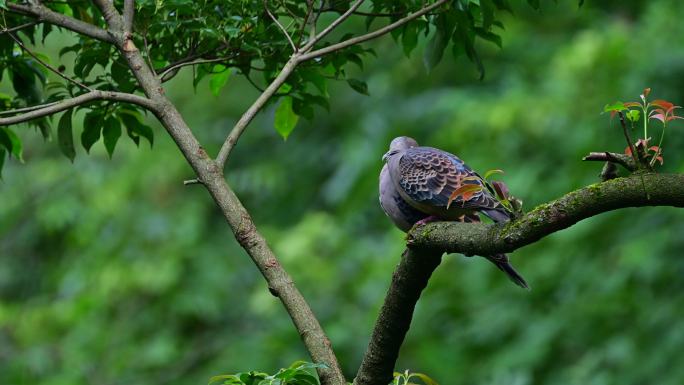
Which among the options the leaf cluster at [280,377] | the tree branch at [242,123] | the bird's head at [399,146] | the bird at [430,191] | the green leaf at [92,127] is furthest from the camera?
the bird's head at [399,146]

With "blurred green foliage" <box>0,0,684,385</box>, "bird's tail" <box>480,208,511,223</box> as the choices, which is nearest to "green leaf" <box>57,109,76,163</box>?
"bird's tail" <box>480,208,511,223</box>

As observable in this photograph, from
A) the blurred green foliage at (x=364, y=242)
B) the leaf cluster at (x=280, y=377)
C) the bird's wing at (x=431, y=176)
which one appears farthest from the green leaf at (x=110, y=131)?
the blurred green foliage at (x=364, y=242)

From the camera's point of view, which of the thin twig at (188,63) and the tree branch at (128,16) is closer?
the tree branch at (128,16)

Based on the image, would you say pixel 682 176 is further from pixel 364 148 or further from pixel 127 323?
pixel 127 323

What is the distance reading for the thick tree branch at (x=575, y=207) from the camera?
224 centimetres

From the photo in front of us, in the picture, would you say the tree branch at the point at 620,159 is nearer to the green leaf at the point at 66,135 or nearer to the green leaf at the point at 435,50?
the green leaf at the point at 435,50

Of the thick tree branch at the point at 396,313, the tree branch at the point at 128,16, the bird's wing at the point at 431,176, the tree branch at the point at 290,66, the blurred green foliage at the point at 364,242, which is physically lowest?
the blurred green foliage at the point at 364,242

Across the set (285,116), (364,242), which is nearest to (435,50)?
(285,116)

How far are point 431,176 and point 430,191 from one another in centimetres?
9

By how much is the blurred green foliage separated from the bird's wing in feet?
10.3

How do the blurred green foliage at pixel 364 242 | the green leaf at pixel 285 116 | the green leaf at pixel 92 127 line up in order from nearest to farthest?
1. the green leaf at pixel 92 127
2. the green leaf at pixel 285 116
3. the blurred green foliage at pixel 364 242

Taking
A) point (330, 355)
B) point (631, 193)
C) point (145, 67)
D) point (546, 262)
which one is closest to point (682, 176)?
point (631, 193)

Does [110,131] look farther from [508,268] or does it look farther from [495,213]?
[508,268]

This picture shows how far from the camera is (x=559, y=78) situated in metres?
7.92
